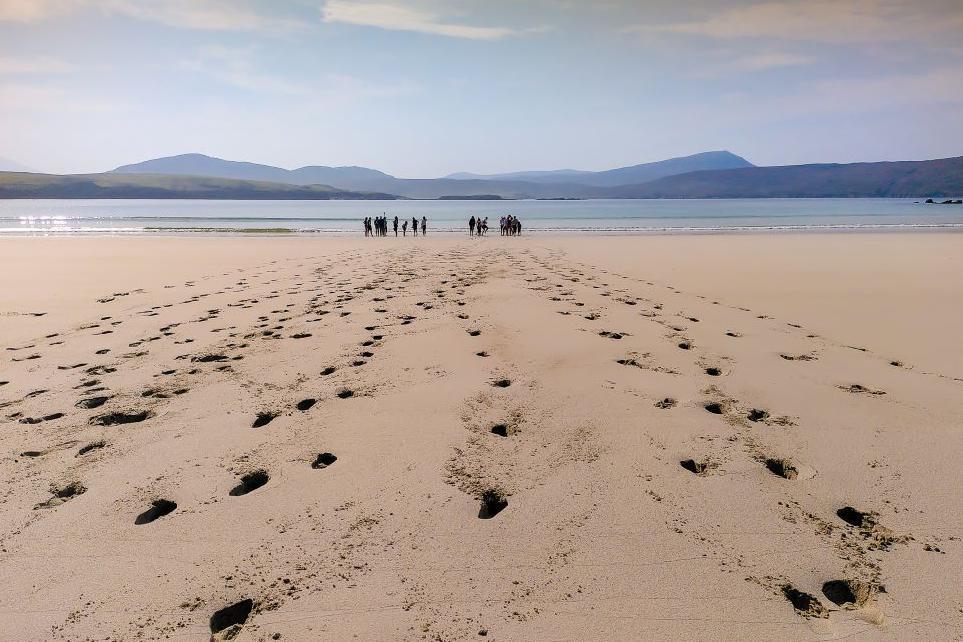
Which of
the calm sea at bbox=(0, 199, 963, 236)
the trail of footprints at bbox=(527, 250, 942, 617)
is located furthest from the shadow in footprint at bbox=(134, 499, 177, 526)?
the calm sea at bbox=(0, 199, 963, 236)

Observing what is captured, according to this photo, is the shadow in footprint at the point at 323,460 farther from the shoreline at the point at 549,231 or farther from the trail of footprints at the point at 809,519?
the shoreline at the point at 549,231

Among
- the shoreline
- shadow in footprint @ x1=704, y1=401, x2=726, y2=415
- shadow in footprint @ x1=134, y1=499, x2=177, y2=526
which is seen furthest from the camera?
the shoreline

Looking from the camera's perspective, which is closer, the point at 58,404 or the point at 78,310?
the point at 58,404

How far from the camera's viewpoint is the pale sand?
8.04 ft

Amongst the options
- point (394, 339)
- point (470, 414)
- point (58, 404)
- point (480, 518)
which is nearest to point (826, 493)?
point (480, 518)

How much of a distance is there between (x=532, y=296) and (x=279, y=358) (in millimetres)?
5235

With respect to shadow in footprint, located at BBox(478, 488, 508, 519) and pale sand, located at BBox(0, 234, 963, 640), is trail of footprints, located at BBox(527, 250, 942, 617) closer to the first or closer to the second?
pale sand, located at BBox(0, 234, 963, 640)

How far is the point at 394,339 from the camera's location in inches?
275

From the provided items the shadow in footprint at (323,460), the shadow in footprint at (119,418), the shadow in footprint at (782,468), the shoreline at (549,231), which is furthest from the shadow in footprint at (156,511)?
the shoreline at (549,231)

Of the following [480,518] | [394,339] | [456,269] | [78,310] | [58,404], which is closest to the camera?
[480,518]

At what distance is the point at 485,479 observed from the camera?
3.52 m

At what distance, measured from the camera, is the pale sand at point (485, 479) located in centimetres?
245

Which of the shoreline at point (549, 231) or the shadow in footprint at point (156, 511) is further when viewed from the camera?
the shoreline at point (549, 231)

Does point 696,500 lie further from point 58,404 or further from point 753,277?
point 753,277
